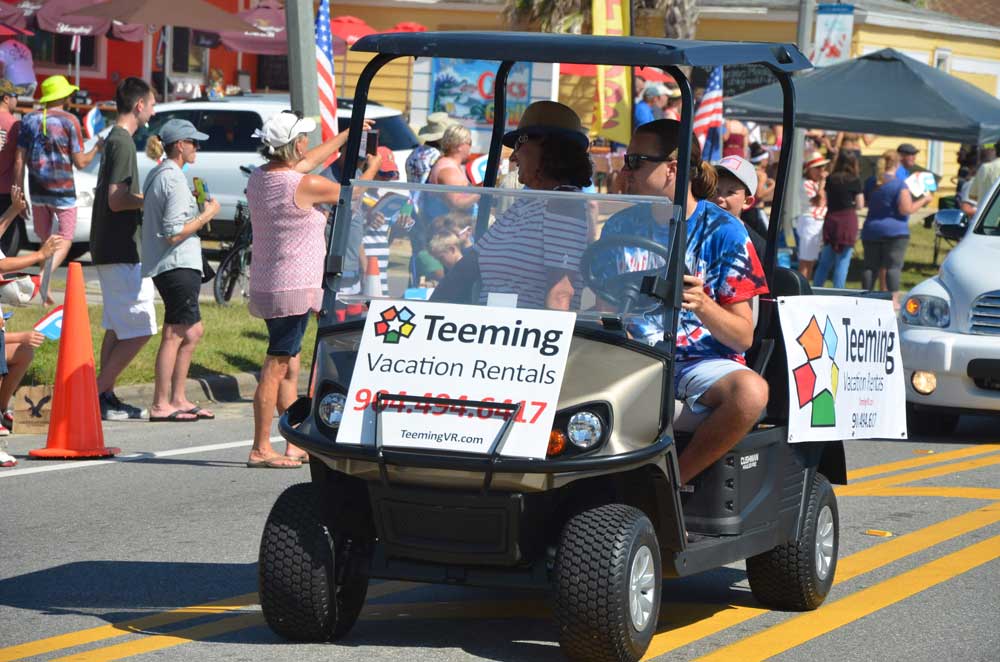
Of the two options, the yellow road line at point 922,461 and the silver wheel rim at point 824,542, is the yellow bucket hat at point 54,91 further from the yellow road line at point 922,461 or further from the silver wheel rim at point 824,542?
the silver wheel rim at point 824,542

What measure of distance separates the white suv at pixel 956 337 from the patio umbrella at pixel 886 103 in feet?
28.8

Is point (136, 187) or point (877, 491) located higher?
point (136, 187)

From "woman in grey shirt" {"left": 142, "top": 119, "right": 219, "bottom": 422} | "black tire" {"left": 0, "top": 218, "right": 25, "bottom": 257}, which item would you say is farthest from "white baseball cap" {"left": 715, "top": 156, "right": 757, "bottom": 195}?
"black tire" {"left": 0, "top": 218, "right": 25, "bottom": 257}

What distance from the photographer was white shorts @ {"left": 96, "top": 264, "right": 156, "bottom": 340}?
11.1m

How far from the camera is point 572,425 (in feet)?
17.2

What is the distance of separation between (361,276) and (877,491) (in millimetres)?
4578

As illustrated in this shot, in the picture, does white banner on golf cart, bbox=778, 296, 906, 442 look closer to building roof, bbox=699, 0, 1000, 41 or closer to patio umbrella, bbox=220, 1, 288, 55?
patio umbrella, bbox=220, 1, 288, 55

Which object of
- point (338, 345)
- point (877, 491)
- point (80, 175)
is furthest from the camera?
point (80, 175)

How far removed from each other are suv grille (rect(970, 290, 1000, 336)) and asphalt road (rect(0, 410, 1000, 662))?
180 cm

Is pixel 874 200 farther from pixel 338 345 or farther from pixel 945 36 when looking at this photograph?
pixel 945 36

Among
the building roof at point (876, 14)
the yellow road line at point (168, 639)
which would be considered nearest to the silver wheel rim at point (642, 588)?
the yellow road line at point (168, 639)

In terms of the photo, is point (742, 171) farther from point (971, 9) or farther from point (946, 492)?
point (971, 9)

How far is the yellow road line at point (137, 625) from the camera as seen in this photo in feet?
18.4

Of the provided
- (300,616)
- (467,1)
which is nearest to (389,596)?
(300,616)
